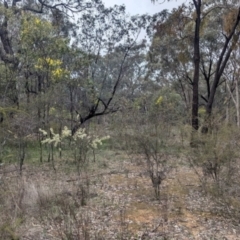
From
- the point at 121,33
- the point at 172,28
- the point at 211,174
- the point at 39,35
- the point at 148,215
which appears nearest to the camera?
the point at 148,215

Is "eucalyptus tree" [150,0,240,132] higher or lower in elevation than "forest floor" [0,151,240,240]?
higher

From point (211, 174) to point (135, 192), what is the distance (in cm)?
157

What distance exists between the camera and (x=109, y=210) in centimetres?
589

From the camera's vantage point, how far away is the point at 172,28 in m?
12.7

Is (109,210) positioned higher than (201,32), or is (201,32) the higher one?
(201,32)

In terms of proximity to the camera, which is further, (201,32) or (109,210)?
(201,32)

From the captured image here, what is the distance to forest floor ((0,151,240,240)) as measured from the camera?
15.4 ft

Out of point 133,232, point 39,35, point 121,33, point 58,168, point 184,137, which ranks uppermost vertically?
point 121,33

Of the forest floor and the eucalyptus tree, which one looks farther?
the eucalyptus tree

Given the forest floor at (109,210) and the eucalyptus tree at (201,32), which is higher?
the eucalyptus tree at (201,32)

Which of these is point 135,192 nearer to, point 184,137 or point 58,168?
point 184,137

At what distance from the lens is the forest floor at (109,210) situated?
15.4ft

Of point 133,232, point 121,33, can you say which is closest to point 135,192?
point 133,232

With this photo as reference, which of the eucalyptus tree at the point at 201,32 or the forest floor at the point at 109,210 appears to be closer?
the forest floor at the point at 109,210
